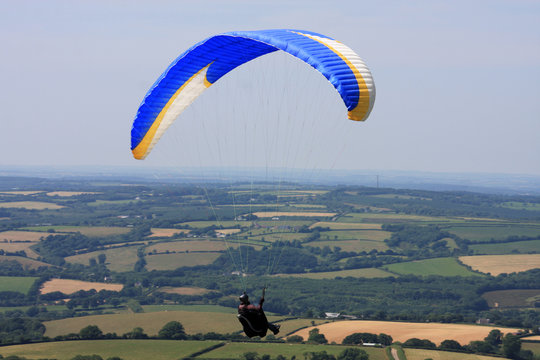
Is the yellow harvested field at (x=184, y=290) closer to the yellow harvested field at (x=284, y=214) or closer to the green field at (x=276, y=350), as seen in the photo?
the green field at (x=276, y=350)

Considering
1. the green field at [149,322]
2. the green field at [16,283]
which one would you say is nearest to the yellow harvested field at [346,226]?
the green field at [16,283]

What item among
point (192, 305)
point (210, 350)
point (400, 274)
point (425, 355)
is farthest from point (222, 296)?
point (425, 355)

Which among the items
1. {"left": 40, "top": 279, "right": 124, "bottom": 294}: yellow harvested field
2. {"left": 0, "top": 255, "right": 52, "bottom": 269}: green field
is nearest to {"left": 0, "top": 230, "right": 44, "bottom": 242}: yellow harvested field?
{"left": 0, "top": 255, "right": 52, "bottom": 269}: green field

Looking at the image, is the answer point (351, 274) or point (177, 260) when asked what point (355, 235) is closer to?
point (351, 274)

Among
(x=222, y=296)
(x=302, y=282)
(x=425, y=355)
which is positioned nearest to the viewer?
(x=425, y=355)

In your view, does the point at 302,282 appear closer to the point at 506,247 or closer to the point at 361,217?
the point at 506,247

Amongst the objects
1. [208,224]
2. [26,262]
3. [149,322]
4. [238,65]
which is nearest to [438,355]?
[149,322]
